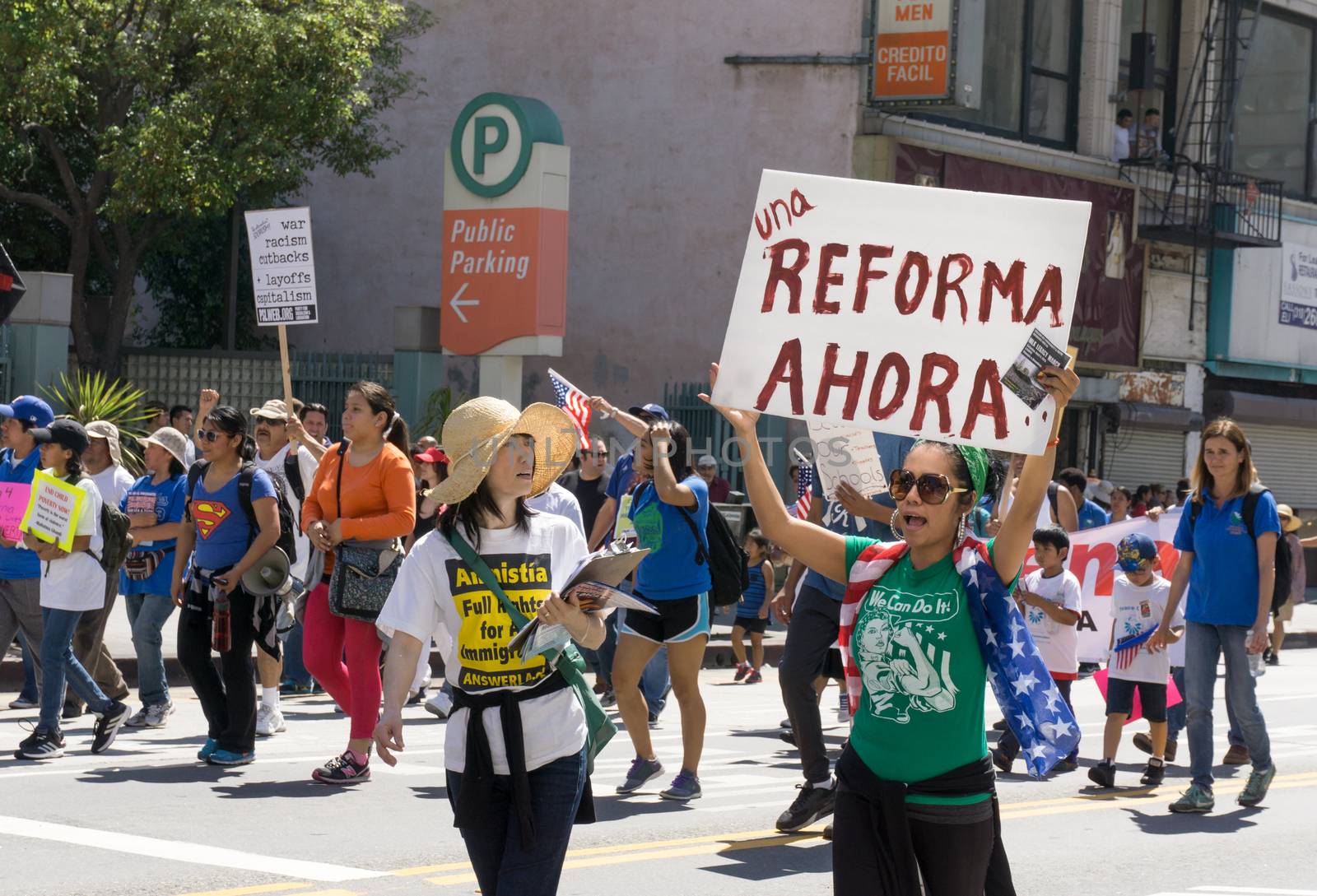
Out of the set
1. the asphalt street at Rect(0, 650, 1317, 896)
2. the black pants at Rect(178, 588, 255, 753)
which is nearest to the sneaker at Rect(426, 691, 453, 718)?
the asphalt street at Rect(0, 650, 1317, 896)

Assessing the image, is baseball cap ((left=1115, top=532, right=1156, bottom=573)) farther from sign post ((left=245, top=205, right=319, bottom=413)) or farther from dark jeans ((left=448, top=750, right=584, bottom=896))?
dark jeans ((left=448, top=750, right=584, bottom=896))

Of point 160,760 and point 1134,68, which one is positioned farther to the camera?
point 1134,68

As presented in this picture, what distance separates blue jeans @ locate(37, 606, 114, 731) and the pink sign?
468mm

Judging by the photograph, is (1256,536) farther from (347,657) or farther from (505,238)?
(505,238)

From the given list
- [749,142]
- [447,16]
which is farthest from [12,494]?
[447,16]

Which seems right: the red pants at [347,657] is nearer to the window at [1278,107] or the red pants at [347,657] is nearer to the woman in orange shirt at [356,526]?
the woman in orange shirt at [356,526]

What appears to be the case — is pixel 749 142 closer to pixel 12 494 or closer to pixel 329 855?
pixel 12 494

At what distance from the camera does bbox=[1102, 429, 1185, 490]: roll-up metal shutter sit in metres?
28.0

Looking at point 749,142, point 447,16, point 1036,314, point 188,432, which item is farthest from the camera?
point 447,16

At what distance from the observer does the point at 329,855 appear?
296 inches

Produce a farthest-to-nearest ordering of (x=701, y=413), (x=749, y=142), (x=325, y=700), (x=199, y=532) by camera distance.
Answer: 1. (x=749, y=142)
2. (x=701, y=413)
3. (x=325, y=700)
4. (x=199, y=532)

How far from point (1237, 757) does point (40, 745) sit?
6749mm

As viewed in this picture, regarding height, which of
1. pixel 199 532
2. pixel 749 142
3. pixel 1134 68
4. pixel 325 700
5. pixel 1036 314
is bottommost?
pixel 325 700

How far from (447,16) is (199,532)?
17979mm
